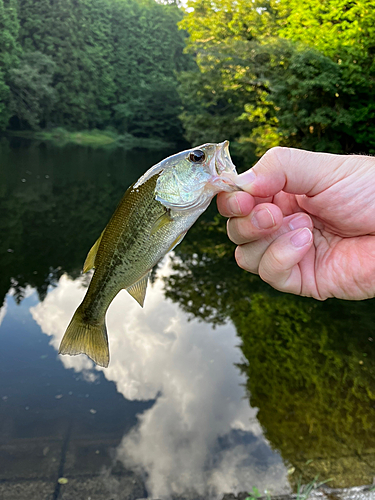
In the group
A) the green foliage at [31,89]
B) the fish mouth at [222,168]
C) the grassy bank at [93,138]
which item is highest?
the fish mouth at [222,168]

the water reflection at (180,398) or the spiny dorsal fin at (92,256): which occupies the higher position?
the spiny dorsal fin at (92,256)

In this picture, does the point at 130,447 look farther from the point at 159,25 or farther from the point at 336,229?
the point at 159,25

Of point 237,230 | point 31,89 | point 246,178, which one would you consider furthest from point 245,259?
point 31,89

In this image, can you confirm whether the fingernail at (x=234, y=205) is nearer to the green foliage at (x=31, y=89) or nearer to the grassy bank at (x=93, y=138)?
the grassy bank at (x=93, y=138)

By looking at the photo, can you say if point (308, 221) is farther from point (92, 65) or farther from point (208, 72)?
point (92, 65)

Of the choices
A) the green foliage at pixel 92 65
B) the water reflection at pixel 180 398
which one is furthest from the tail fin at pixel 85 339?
the green foliage at pixel 92 65

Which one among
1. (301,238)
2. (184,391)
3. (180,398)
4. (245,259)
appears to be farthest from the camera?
(184,391)

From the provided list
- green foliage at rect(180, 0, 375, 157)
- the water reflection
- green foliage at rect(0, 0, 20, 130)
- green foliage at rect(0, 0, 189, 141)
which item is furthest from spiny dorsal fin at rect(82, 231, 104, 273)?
green foliage at rect(0, 0, 189, 141)

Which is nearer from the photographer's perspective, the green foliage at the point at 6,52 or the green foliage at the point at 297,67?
the green foliage at the point at 297,67
